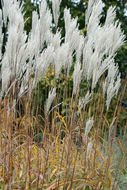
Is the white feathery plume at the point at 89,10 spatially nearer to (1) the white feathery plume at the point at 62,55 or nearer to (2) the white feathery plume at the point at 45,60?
(1) the white feathery plume at the point at 62,55

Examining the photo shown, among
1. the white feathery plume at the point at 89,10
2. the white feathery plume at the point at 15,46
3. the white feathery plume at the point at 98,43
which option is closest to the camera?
the white feathery plume at the point at 15,46

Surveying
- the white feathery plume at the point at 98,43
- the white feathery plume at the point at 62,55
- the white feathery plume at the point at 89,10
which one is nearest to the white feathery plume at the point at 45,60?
the white feathery plume at the point at 62,55

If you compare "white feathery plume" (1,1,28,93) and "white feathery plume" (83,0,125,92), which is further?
"white feathery plume" (83,0,125,92)

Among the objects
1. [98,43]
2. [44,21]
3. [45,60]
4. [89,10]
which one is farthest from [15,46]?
[89,10]

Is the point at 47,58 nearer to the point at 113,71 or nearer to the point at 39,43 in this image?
the point at 39,43

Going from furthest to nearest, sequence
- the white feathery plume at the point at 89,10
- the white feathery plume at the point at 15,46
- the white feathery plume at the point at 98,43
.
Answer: the white feathery plume at the point at 89,10
the white feathery plume at the point at 98,43
the white feathery plume at the point at 15,46

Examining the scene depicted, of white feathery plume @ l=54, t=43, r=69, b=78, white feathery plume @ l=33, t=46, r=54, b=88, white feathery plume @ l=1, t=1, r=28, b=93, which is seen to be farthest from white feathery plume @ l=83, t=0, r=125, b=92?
white feathery plume @ l=1, t=1, r=28, b=93

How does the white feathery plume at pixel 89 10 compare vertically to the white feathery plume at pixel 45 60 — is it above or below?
above

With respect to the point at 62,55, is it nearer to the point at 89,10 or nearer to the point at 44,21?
the point at 44,21

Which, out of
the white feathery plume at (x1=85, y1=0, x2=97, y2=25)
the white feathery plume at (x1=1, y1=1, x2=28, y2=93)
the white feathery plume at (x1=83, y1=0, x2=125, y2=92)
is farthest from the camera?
the white feathery plume at (x1=85, y1=0, x2=97, y2=25)

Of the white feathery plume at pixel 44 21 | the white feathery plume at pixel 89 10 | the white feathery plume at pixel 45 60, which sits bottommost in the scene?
the white feathery plume at pixel 45 60

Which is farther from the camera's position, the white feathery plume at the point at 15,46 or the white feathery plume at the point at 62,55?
the white feathery plume at the point at 62,55

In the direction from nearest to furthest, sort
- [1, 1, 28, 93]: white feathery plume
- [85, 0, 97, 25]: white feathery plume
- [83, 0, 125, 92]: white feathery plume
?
1. [1, 1, 28, 93]: white feathery plume
2. [83, 0, 125, 92]: white feathery plume
3. [85, 0, 97, 25]: white feathery plume

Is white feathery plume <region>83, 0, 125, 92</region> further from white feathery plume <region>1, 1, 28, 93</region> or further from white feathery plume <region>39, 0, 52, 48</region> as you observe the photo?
white feathery plume <region>1, 1, 28, 93</region>
